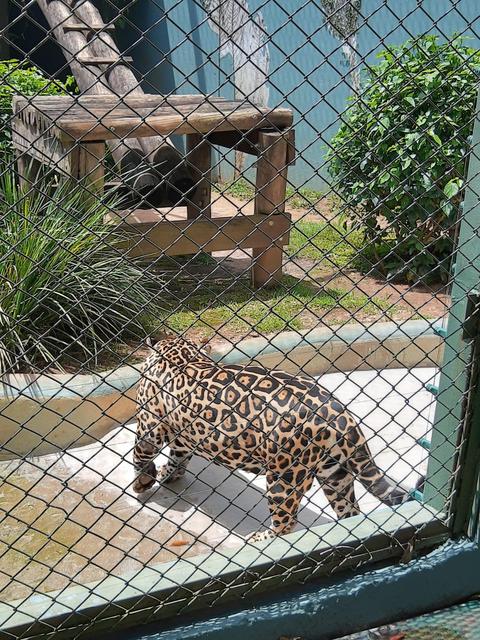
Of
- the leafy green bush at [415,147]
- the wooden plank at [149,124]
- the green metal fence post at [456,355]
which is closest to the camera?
the green metal fence post at [456,355]

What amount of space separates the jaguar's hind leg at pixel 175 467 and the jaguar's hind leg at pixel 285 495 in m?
0.74

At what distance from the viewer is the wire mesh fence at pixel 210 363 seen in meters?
2.50

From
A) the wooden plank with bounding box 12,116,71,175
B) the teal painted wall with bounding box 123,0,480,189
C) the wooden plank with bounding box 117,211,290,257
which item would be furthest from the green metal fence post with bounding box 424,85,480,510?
the teal painted wall with bounding box 123,0,480,189

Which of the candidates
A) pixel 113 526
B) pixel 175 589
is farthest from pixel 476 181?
pixel 113 526

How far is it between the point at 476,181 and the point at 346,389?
2851 mm

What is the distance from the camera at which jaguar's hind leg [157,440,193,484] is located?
13.9 feet

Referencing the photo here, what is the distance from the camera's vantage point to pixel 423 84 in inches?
253

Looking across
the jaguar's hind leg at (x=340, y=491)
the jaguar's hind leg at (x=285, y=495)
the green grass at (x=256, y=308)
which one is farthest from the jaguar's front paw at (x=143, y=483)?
the green grass at (x=256, y=308)

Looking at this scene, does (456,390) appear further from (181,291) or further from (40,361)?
(181,291)

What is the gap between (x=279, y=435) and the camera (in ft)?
11.4

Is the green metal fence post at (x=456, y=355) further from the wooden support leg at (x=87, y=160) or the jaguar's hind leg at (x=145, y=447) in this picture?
the wooden support leg at (x=87, y=160)

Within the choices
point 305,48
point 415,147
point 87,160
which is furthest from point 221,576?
point 305,48

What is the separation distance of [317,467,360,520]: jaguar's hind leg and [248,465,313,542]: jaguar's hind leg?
162 mm

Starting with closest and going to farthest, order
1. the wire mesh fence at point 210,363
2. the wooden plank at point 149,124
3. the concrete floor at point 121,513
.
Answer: the wire mesh fence at point 210,363
the concrete floor at point 121,513
the wooden plank at point 149,124
